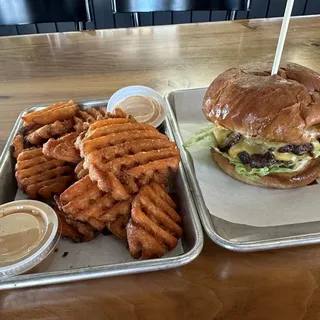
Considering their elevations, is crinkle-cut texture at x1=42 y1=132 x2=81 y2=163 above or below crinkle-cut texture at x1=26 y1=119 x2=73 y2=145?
above

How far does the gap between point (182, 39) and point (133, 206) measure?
183 centimetres

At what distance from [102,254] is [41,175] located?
371 mm

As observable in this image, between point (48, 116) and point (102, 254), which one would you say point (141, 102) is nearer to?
point (48, 116)

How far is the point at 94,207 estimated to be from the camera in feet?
3.58

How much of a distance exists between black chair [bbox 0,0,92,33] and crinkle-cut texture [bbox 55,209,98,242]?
2012 millimetres

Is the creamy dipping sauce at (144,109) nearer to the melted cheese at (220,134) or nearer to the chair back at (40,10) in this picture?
the melted cheese at (220,134)

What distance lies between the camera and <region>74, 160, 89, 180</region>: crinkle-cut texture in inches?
46.3

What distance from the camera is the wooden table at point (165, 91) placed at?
924 mm

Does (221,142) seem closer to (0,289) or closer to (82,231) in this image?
(82,231)

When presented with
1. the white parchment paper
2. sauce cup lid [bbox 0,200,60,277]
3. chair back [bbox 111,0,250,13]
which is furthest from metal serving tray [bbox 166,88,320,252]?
chair back [bbox 111,0,250,13]

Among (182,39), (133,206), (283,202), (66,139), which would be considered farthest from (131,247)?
(182,39)

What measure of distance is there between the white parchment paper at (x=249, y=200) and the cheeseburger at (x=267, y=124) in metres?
0.03

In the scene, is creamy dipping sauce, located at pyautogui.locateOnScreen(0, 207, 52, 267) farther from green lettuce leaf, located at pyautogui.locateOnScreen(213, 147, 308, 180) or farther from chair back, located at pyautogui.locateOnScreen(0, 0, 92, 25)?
chair back, located at pyautogui.locateOnScreen(0, 0, 92, 25)

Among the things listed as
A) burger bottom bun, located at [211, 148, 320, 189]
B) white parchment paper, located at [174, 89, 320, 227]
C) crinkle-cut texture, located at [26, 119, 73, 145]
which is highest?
crinkle-cut texture, located at [26, 119, 73, 145]
